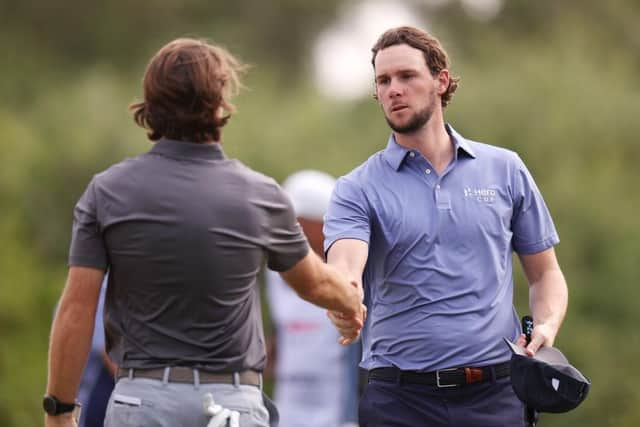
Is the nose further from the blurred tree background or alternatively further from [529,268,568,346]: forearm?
the blurred tree background

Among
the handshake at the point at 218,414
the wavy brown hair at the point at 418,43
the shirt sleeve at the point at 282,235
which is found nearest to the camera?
the handshake at the point at 218,414

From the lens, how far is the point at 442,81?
606cm

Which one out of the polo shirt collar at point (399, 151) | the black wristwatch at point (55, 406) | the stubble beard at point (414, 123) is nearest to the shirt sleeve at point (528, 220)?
the polo shirt collar at point (399, 151)

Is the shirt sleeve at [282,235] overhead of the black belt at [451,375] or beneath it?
overhead

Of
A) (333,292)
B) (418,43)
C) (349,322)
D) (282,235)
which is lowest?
(349,322)

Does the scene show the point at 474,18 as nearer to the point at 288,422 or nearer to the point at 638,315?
the point at 638,315

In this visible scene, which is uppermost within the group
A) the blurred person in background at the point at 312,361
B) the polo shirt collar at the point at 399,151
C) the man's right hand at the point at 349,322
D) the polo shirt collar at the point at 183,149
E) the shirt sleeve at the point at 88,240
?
the polo shirt collar at the point at 399,151

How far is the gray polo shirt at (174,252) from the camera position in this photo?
454 centimetres

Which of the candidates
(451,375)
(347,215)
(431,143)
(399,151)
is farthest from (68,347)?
(431,143)

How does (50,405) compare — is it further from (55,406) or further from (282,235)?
(282,235)

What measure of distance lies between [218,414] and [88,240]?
28.9 inches

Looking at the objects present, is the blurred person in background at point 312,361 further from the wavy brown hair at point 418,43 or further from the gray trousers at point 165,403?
the gray trousers at point 165,403

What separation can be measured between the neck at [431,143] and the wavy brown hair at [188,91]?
1424 mm

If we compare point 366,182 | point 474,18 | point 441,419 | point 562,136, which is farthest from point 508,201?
point 474,18
